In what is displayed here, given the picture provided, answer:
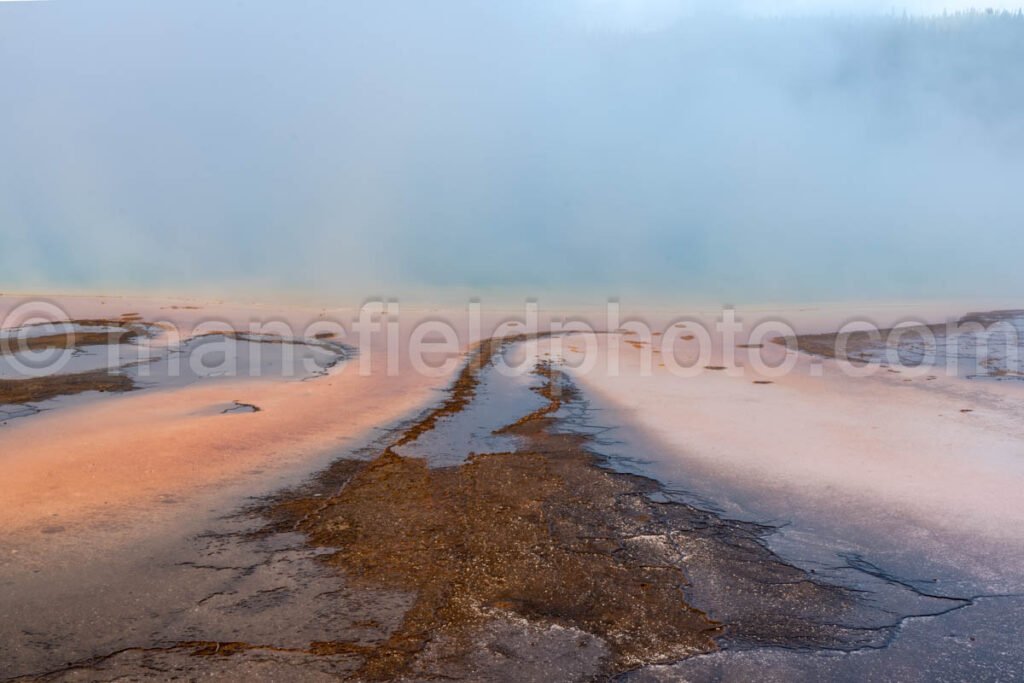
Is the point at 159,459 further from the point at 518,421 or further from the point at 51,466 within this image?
the point at 518,421

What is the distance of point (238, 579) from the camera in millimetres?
2678

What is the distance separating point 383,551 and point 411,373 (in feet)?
12.0

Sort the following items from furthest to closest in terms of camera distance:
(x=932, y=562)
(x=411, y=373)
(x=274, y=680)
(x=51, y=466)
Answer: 1. (x=411, y=373)
2. (x=51, y=466)
3. (x=932, y=562)
4. (x=274, y=680)

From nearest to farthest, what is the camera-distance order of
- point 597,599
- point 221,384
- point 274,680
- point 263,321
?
point 274,680 → point 597,599 → point 221,384 → point 263,321

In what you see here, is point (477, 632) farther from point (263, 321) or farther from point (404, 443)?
point (263, 321)

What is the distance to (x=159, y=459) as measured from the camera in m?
3.93

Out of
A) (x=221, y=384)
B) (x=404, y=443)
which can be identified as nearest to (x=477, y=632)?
(x=404, y=443)

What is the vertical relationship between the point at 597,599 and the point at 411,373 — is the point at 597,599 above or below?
below

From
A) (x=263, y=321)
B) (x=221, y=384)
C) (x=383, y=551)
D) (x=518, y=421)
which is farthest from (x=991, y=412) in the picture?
(x=263, y=321)

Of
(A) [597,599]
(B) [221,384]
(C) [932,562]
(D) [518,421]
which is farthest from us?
(B) [221,384]

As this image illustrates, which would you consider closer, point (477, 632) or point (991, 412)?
point (477, 632)

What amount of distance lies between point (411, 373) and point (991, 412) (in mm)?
4370

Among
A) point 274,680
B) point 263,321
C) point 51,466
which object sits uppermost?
point 263,321

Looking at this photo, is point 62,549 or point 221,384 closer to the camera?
point 62,549
